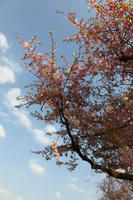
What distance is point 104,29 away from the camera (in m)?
10.5

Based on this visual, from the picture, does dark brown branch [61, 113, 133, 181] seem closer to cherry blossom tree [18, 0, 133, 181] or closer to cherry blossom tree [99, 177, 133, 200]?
cherry blossom tree [18, 0, 133, 181]

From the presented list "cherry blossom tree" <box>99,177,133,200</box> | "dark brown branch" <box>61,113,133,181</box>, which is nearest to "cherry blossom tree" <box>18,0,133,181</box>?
"dark brown branch" <box>61,113,133,181</box>

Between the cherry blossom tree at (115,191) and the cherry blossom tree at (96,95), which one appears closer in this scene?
the cherry blossom tree at (96,95)

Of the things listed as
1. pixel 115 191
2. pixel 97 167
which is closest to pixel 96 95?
pixel 97 167

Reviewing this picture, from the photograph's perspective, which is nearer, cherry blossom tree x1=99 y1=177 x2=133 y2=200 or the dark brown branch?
the dark brown branch

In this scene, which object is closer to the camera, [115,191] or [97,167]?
[97,167]

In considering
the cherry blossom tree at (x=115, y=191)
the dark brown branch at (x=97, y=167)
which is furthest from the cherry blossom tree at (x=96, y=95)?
the cherry blossom tree at (x=115, y=191)

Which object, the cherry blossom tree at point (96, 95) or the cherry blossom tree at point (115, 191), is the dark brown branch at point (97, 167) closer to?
the cherry blossom tree at point (96, 95)

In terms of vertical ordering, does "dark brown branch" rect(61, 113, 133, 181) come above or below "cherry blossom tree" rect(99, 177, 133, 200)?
below

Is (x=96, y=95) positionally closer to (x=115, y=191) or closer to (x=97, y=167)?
(x=97, y=167)

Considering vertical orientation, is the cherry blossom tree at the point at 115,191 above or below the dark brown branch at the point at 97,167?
above

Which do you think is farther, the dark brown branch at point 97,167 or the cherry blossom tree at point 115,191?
the cherry blossom tree at point 115,191

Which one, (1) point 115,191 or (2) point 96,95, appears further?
(1) point 115,191

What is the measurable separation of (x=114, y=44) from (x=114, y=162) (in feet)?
20.1
